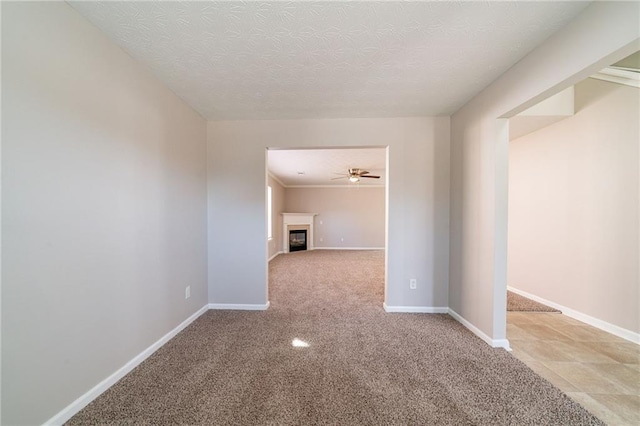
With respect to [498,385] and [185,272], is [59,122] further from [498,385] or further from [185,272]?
[498,385]

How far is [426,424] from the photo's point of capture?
1273 mm

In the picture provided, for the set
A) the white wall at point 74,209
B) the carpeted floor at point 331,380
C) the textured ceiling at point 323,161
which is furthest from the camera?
the textured ceiling at point 323,161

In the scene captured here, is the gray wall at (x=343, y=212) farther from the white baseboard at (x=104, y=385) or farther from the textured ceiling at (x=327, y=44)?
the white baseboard at (x=104, y=385)

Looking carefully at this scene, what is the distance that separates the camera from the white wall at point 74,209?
1073 millimetres

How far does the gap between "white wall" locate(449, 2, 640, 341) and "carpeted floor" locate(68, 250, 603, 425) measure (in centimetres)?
43

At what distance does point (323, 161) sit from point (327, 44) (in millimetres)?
3366

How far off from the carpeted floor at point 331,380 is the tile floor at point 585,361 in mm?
159

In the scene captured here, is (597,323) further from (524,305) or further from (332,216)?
(332,216)

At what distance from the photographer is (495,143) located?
202 centimetres

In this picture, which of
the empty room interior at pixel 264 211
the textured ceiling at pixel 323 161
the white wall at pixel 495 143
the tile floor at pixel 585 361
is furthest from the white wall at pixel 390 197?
the tile floor at pixel 585 361

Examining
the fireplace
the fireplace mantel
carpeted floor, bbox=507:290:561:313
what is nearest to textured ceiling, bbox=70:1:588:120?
carpeted floor, bbox=507:290:561:313

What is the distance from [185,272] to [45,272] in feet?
4.16

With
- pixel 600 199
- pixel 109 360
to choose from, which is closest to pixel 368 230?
pixel 600 199

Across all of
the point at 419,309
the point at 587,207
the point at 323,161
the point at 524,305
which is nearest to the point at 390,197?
the point at 419,309
